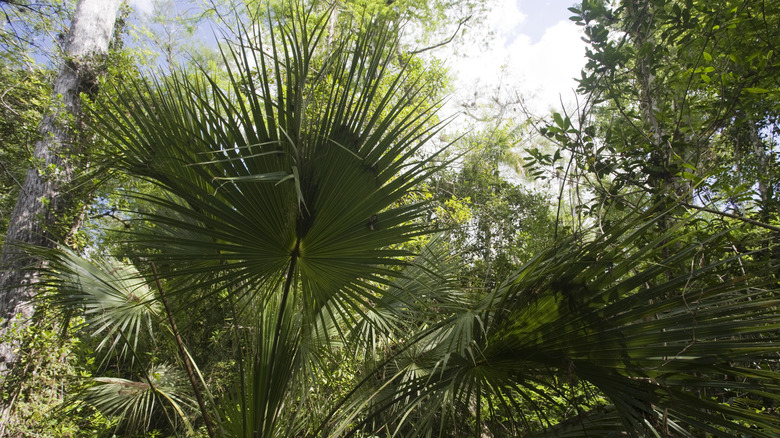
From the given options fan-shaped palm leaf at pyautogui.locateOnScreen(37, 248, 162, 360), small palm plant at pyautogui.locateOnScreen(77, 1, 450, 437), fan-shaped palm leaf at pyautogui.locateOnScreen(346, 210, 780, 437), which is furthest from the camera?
fan-shaped palm leaf at pyautogui.locateOnScreen(37, 248, 162, 360)

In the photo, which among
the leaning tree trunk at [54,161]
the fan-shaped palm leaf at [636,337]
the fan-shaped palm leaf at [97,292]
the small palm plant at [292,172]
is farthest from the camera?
the leaning tree trunk at [54,161]

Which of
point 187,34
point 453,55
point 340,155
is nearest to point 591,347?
point 340,155

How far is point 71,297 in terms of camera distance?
2.32 m

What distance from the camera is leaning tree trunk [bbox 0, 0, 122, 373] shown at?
11.7 feet

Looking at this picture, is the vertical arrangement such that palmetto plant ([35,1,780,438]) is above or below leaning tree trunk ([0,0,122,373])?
below

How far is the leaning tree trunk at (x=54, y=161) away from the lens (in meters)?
3.58

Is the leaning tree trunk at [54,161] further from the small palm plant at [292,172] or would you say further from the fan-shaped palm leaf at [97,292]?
the small palm plant at [292,172]

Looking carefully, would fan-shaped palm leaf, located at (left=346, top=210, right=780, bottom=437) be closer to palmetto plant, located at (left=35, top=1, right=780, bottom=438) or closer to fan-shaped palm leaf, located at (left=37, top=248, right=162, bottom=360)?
palmetto plant, located at (left=35, top=1, right=780, bottom=438)

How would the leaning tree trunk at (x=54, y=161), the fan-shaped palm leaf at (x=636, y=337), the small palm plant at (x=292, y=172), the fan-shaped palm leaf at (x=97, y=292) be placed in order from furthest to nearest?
1. the leaning tree trunk at (x=54, y=161)
2. the fan-shaped palm leaf at (x=97, y=292)
3. the small palm plant at (x=292, y=172)
4. the fan-shaped palm leaf at (x=636, y=337)

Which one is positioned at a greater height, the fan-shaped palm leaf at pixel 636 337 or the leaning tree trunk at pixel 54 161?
the leaning tree trunk at pixel 54 161

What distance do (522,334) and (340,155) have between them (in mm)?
846

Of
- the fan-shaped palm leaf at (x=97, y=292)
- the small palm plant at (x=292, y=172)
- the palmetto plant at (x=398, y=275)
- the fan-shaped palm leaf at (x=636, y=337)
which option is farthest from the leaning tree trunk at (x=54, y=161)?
the fan-shaped palm leaf at (x=636, y=337)

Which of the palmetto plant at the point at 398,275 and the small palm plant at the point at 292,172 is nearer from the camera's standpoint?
the palmetto plant at the point at 398,275

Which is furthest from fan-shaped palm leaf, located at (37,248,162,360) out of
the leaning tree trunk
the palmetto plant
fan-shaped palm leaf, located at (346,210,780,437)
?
fan-shaped palm leaf, located at (346,210,780,437)
